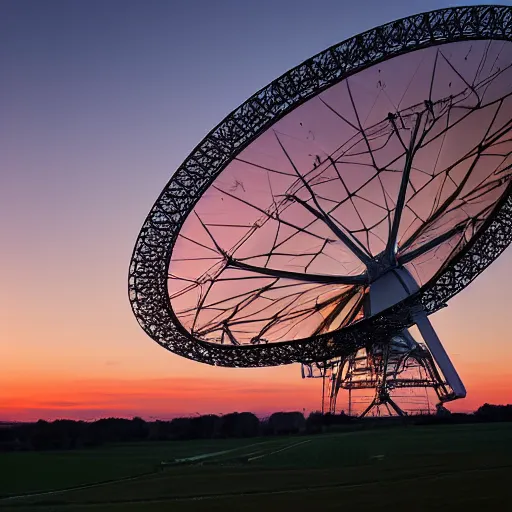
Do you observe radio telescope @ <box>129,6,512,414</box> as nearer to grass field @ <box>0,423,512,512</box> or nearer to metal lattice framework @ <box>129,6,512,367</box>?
metal lattice framework @ <box>129,6,512,367</box>

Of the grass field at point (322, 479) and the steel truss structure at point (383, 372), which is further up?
the steel truss structure at point (383, 372)

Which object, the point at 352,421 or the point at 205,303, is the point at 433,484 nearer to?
the point at 205,303

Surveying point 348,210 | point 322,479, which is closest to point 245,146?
point 348,210

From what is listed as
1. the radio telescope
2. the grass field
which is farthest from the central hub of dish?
the grass field

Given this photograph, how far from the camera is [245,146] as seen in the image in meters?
29.7

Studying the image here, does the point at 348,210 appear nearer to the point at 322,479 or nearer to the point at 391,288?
the point at 391,288

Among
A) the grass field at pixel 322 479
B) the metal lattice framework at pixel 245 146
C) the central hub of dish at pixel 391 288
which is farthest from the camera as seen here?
the central hub of dish at pixel 391 288

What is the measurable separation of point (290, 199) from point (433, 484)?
17531 millimetres

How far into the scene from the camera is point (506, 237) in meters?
26.0

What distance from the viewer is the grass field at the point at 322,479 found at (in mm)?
15812

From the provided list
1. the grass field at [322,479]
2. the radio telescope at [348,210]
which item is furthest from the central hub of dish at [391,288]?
the grass field at [322,479]

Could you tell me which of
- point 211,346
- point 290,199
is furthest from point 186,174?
point 211,346

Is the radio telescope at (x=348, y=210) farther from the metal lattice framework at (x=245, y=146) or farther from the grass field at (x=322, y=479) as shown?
the grass field at (x=322, y=479)

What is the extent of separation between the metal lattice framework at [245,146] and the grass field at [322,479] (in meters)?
4.95
